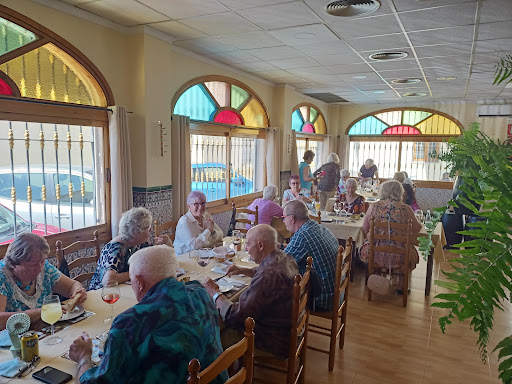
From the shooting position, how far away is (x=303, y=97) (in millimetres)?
8727

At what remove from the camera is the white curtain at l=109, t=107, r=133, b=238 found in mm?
4012

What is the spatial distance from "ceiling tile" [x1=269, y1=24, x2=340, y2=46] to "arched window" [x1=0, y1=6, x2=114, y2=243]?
2.04m

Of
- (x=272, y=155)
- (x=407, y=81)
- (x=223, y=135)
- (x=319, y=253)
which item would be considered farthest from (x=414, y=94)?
(x=319, y=253)

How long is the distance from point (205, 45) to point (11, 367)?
4.16 metres

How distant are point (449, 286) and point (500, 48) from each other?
4837 millimetres

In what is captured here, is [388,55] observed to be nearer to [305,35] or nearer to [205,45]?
[305,35]

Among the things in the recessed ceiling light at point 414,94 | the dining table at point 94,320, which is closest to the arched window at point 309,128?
the recessed ceiling light at point 414,94

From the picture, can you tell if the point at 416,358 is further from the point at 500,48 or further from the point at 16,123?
the point at 16,123

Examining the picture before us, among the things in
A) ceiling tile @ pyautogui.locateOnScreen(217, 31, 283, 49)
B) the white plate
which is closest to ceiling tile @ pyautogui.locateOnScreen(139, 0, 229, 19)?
ceiling tile @ pyautogui.locateOnScreen(217, 31, 283, 49)

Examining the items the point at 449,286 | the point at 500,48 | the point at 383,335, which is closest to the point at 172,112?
the point at 383,335

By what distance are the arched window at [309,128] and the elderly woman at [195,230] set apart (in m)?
5.18

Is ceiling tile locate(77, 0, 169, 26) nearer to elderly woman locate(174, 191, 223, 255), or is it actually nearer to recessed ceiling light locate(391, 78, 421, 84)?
elderly woman locate(174, 191, 223, 255)

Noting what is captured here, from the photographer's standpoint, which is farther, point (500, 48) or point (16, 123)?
point (500, 48)

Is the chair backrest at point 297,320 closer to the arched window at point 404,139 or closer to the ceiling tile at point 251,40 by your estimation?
the ceiling tile at point 251,40
